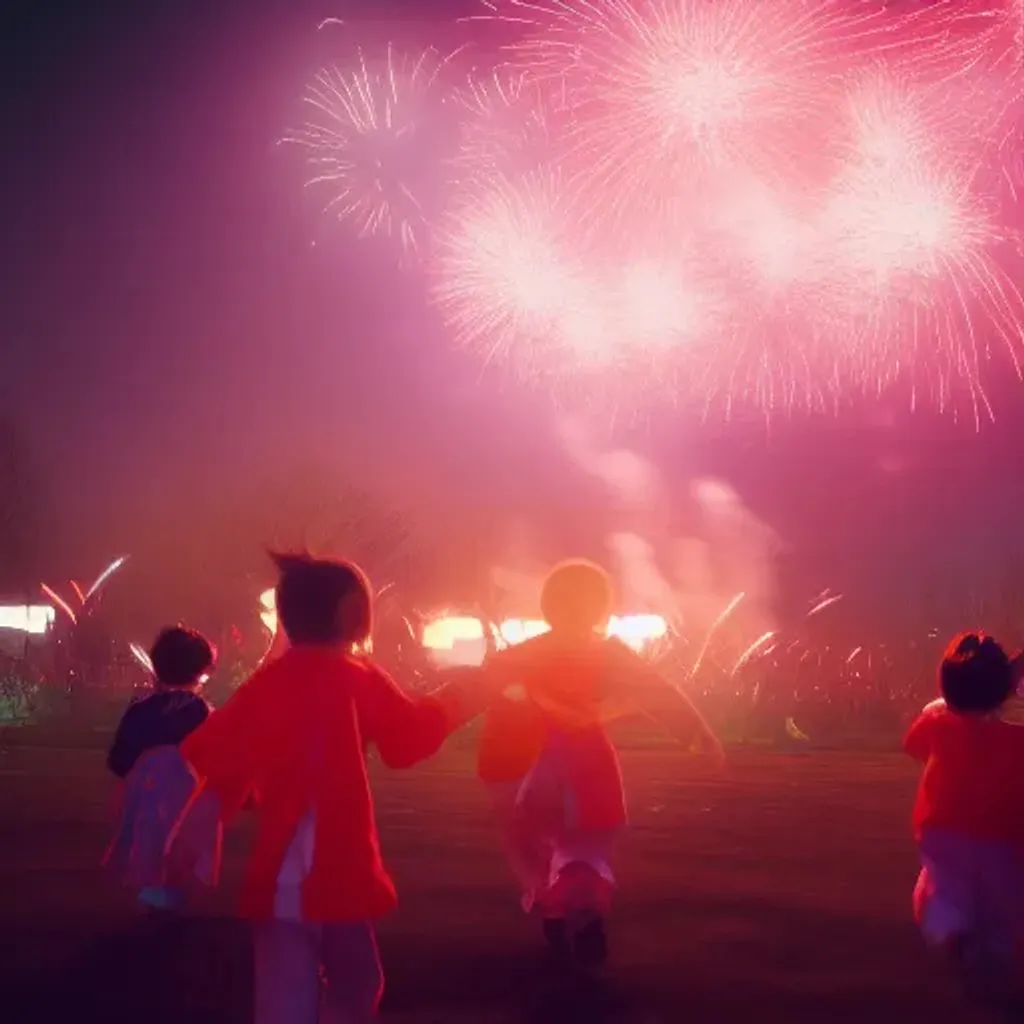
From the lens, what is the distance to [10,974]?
6828mm

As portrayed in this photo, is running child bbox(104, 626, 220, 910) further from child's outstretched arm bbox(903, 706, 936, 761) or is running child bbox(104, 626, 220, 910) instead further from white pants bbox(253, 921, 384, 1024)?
white pants bbox(253, 921, 384, 1024)

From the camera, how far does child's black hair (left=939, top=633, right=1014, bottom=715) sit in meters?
7.11

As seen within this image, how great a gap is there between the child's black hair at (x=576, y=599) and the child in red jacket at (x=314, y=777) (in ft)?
7.93

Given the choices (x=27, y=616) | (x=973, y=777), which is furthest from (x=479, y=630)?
(x=973, y=777)

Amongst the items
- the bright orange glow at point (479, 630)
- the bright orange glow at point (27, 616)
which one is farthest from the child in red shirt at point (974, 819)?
the bright orange glow at point (27, 616)

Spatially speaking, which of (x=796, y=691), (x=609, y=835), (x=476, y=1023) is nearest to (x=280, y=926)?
(x=476, y=1023)

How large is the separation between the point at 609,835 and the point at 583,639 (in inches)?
35.7

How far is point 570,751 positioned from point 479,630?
179 ft

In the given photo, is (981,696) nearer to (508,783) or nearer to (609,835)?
(609,835)

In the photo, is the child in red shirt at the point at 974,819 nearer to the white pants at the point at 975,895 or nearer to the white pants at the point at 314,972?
the white pants at the point at 975,895

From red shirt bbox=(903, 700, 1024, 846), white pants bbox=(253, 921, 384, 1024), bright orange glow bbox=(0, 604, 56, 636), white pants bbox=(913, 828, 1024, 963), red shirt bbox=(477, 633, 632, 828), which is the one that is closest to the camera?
white pants bbox=(253, 921, 384, 1024)

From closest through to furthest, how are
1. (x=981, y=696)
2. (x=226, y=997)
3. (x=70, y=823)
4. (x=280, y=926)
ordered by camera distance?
(x=280, y=926)
(x=226, y=997)
(x=981, y=696)
(x=70, y=823)

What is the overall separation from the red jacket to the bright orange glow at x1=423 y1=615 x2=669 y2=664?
45.2 metres

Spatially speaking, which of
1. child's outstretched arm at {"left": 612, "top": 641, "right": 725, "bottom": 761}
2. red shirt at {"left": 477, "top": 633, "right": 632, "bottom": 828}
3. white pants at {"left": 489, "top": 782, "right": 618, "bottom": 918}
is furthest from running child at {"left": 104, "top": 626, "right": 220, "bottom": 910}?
child's outstretched arm at {"left": 612, "top": 641, "right": 725, "bottom": 761}
